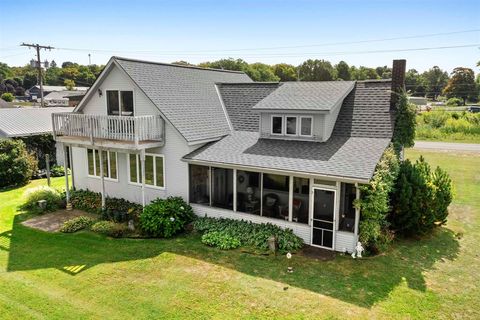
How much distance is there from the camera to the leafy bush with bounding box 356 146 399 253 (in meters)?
11.8

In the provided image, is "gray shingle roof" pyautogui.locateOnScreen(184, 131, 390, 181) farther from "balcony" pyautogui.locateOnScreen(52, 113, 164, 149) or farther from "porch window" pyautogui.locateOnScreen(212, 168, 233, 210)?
"balcony" pyautogui.locateOnScreen(52, 113, 164, 149)

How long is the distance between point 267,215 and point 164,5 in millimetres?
12971

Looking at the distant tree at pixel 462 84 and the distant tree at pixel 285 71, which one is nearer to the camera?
the distant tree at pixel 285 71

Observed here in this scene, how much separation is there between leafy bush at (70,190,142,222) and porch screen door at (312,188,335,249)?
8.13m

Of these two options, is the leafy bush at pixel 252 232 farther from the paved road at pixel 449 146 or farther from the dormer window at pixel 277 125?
the paved road at pixel 449 146

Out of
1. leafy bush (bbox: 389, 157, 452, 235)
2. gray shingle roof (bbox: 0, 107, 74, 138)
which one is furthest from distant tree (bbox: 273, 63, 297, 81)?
leafy bush (bbox: 389, 157, 452, 235)

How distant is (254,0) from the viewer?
18922mm

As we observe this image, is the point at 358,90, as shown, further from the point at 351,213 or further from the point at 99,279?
the point at 99,279

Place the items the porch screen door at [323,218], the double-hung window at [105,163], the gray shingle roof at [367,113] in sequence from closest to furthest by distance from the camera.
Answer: the porch screen door at [323,218]
the gray shingle roof at [367,113]
the double-hung window at [105,163]

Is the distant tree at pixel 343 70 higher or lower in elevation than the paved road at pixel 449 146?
higher

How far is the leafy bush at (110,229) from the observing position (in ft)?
47.5

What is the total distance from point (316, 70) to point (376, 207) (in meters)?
75.9

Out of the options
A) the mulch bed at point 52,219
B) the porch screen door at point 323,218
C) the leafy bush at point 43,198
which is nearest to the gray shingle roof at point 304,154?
the porch screen door at point 323,218

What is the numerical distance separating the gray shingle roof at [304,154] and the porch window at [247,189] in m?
1.18
